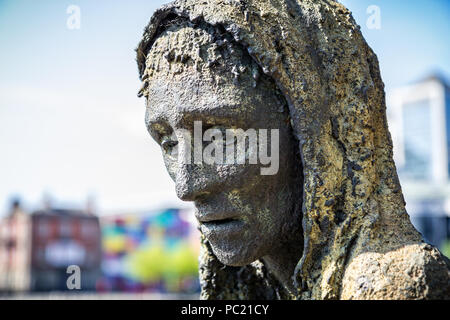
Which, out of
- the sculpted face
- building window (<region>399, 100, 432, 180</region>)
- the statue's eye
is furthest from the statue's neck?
building window (<region>399, 100, 432, 180</region>)

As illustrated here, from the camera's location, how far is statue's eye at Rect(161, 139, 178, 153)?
2561 millimetres

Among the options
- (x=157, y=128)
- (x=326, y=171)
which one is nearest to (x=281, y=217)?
(x=326, y=171)

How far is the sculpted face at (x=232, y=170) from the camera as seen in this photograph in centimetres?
238

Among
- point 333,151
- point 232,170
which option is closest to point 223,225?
point 232,170

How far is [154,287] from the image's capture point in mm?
47969

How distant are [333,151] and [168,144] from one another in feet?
2.36

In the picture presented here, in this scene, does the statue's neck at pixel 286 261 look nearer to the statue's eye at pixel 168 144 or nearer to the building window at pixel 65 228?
the statue's eye at pixel 168 144

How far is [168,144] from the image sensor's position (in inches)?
102

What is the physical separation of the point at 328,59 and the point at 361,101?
0.75 ft

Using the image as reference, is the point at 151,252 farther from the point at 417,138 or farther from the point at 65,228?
the point at 417,138

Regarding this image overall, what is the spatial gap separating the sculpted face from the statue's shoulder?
42 centimetres

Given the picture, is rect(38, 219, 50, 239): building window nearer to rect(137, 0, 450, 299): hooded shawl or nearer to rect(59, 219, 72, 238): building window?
rect(59, 219, 72, 238): building window

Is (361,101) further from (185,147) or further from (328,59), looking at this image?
(185,147)

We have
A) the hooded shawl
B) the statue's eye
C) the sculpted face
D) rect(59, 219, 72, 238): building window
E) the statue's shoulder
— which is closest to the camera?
the statue's shoulder
